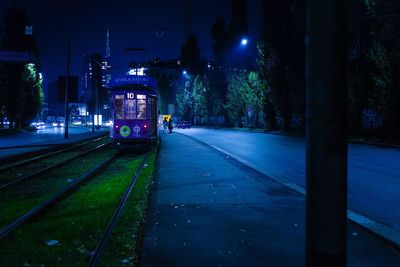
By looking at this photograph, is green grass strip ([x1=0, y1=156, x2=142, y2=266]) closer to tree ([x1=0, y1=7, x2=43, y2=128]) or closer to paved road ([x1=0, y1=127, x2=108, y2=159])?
paved road ([x1=0, y1=127, x2=108, y2=159])

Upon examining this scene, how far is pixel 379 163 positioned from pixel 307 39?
1710 centimetres

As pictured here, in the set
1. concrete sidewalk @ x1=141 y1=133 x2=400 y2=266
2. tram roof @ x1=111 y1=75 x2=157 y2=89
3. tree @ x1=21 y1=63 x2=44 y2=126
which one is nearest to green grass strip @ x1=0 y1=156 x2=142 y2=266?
concrete sidewalk @ x1=141 y1=133 x2=400 y2=266

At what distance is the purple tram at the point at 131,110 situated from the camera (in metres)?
24.4

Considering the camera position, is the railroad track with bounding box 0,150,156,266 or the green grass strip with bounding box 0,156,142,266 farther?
the railroad track with bounding box 0,150,156,266

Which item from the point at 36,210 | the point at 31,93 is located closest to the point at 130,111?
the point at 36,210

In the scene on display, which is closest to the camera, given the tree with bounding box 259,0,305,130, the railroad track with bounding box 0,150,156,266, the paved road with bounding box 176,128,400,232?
the railroad track with bounding box 0,150,156,266

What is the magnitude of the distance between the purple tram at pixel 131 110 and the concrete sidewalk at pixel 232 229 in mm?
12009

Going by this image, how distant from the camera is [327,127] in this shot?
8.29 ft

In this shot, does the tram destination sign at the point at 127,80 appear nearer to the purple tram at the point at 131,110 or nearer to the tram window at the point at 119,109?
the purple tram at the point at 131,110

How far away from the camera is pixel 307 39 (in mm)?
2615

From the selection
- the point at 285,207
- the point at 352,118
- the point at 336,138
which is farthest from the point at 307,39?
the point at 352,118

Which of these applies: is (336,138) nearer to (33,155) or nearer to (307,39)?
(307,39)

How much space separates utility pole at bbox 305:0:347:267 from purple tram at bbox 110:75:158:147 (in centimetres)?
2212

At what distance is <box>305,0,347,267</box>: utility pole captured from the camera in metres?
2.51
